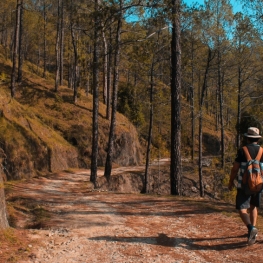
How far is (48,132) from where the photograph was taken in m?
22.6

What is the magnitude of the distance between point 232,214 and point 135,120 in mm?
33939

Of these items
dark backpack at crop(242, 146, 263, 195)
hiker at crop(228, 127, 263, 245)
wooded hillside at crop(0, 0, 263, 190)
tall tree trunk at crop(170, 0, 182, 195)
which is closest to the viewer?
dark backpack at crop(242, 146, 263, 195)

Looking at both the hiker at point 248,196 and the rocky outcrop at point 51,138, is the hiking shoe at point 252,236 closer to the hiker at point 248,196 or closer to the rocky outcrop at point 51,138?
the hiker at point 248,196

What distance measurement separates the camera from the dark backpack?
17.7ft

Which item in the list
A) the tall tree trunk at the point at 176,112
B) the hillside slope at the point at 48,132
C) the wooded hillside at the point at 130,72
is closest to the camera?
the tall tree trunk at the point at 176,112

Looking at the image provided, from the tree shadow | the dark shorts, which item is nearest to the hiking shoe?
the tree shadow

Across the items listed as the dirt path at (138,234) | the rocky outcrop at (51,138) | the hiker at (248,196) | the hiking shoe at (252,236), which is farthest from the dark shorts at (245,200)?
the rocky outcrop at (51,138)

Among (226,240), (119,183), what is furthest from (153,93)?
(226,240)

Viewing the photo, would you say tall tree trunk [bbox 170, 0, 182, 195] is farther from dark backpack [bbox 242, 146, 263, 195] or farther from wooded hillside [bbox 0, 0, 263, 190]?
dark backpack [bbox 242, 146, 263, 195]

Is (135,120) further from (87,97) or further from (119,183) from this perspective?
(119,183)

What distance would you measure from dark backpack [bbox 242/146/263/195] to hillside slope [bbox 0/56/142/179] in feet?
26.5

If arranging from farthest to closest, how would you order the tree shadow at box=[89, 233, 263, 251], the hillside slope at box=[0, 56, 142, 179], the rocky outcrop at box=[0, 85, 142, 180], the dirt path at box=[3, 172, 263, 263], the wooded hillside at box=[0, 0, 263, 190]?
the hillside slope at box=[0, 56, 142, 179], the rocky outcrop at box=[0, 85, 142, 180], the wooded hillside at box=[0, 0, 263, 190], the tree shadow at box=[89, 233, 263, 251], the dirt path at box=[3, 172, 263, 263]

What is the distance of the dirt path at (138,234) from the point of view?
5.27 metres

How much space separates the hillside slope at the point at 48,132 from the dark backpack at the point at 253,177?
8.09m
